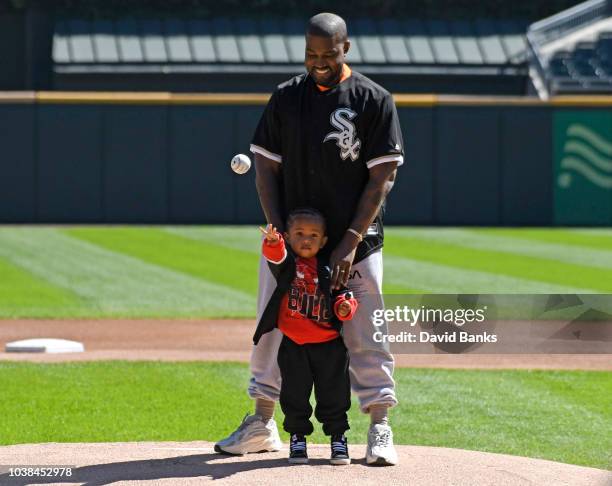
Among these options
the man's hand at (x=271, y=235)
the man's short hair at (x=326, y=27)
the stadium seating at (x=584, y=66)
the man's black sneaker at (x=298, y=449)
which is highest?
the stadium seating at (x=584, y=66)

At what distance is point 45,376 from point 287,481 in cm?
410

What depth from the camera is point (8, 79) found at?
31.4 metres

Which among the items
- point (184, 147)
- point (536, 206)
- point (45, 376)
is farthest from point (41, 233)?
point (45, 376)

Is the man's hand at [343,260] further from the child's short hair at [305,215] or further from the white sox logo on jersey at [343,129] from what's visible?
the white sox logo on jersey at [343,129]

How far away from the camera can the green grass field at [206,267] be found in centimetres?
1362

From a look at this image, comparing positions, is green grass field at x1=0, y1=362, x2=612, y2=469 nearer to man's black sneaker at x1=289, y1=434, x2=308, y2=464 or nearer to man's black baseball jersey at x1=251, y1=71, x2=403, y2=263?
man's black sneaker at x1=289, y1=434, x2=308, y2=464

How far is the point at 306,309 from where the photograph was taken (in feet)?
17.8

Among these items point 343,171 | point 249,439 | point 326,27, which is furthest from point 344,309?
point 326,27

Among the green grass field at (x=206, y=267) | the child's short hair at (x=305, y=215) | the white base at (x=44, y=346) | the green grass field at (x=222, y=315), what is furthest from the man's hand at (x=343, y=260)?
the green grass field at (x=206, y=267)

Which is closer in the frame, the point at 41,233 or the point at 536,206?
the point at 41,233

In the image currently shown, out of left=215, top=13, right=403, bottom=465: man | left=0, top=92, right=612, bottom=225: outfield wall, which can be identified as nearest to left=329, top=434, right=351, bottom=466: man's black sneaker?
left=215, top=13, right=403, bottom=465: man

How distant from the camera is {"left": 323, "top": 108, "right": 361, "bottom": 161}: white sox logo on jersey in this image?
5.42 meters

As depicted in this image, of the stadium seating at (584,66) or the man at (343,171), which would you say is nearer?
the man at (343,171)

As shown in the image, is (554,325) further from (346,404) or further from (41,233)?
(41,233)
